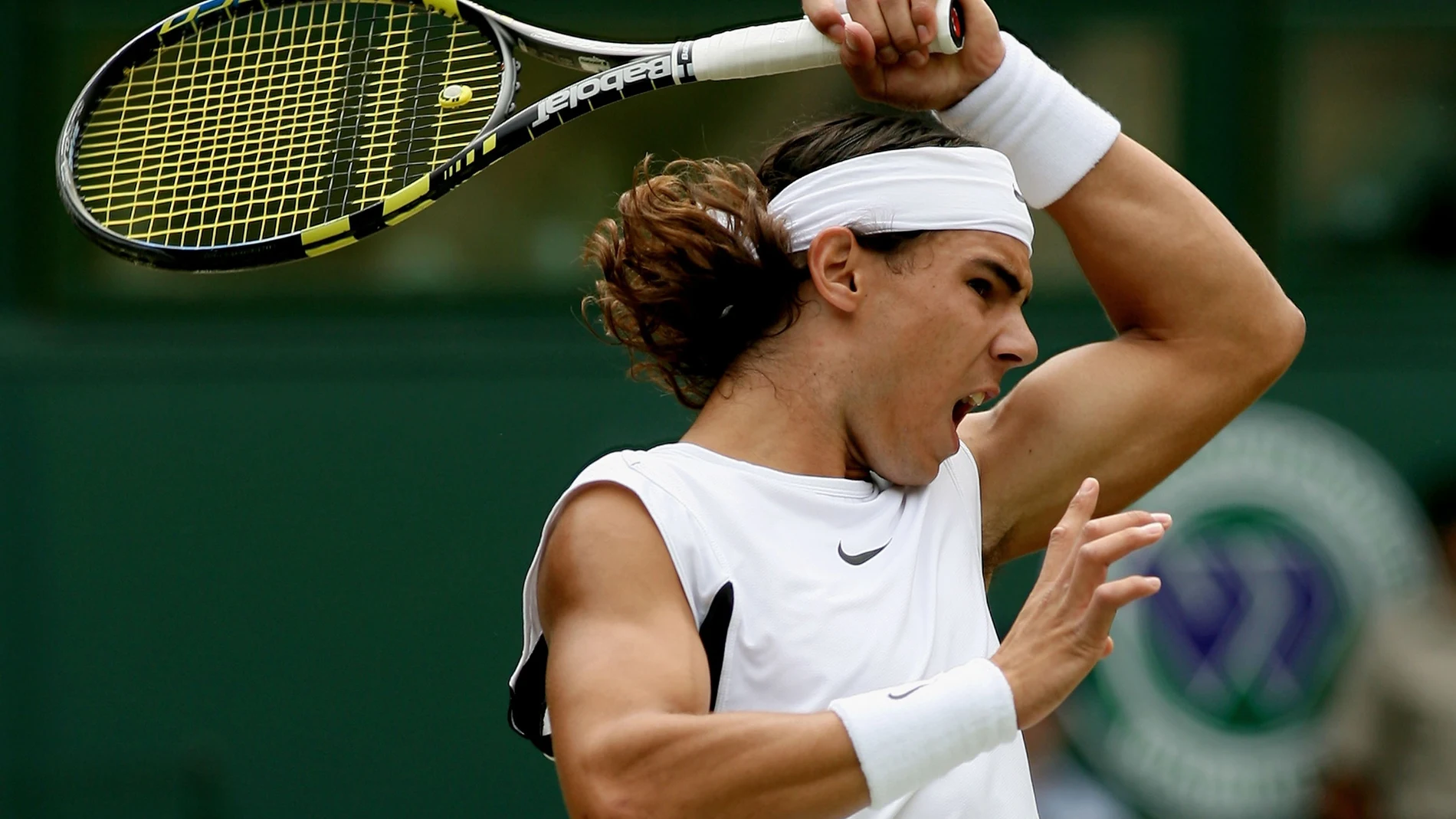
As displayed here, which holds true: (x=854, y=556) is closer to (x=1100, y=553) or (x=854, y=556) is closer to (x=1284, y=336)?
(x=1100, y=553)

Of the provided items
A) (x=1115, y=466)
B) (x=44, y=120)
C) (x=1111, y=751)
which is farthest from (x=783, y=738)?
(x=44, y=120)

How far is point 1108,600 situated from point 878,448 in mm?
526

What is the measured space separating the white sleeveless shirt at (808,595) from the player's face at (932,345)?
0.09 meters

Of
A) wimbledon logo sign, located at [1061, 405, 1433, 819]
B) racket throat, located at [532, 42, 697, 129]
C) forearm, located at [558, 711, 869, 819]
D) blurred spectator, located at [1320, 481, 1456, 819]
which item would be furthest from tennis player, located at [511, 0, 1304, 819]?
wimbledon logo sign, located at [1061, 405, 1433, 819]

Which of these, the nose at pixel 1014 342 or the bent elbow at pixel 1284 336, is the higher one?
the nose at pixel 1014 342

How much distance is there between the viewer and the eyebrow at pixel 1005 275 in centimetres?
267

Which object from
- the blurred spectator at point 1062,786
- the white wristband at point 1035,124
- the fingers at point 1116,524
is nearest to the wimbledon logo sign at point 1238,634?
the blurred spectator at point 1062,786

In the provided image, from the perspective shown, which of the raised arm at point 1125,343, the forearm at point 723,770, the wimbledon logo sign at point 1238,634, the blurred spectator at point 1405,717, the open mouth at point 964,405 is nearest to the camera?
the forearm at point 723,770

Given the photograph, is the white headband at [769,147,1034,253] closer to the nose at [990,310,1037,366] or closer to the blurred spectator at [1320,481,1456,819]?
the nose at [990,310,1037,366]

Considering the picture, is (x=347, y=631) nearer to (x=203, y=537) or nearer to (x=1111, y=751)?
(x=203, y=537)

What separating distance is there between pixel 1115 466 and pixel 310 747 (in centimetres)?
371

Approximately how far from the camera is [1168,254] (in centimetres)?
288

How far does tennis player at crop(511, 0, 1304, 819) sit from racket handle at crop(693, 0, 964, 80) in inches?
1.4

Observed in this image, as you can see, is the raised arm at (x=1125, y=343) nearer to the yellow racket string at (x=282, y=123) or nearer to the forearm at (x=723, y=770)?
the forearm at (x=723, y=770)
